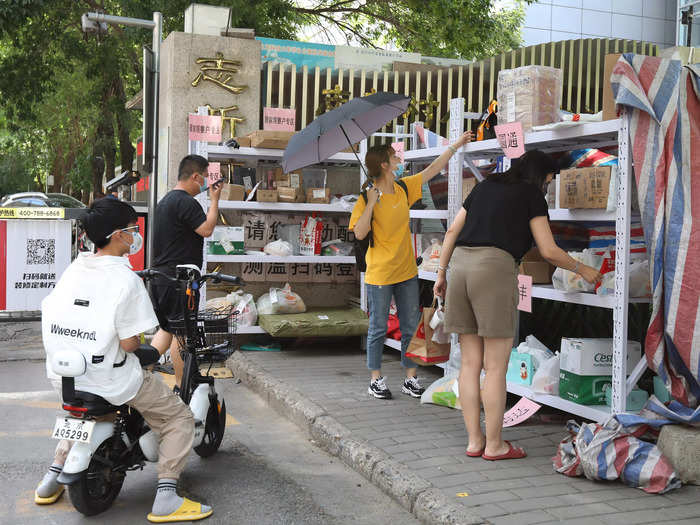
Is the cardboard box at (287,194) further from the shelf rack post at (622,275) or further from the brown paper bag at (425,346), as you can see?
the shelf rack post at (622,275)

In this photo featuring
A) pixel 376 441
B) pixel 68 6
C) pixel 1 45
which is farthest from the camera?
pixel 1 45

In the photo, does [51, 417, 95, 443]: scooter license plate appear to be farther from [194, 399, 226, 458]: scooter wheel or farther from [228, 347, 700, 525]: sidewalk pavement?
[228, 347, 700, 525]: sidewalk pavement

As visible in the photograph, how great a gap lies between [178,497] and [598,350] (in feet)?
9.39

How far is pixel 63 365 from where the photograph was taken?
3762 millimetres

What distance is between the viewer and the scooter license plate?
12.2ft

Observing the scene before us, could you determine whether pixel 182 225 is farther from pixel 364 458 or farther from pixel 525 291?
pixel 525 291

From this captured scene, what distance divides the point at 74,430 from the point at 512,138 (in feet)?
11.5

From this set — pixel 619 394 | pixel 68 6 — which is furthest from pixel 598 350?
pixel 68 6

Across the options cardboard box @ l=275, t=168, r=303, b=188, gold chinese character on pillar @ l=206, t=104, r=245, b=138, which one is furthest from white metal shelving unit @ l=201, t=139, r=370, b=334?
gold chinese character on pillar @ l=206, t=104, r=245, b=138

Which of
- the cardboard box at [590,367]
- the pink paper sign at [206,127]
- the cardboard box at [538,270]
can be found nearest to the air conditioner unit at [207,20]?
the pink paper sign at [206,127]

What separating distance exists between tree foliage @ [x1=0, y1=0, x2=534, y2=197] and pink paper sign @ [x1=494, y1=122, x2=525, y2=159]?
36.1 ft

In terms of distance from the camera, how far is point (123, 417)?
13.5 ft

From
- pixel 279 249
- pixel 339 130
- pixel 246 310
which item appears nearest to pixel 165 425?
pixel 339 130

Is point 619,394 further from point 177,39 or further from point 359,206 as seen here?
point 177,39
